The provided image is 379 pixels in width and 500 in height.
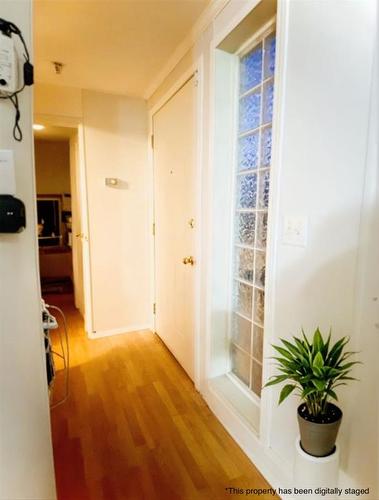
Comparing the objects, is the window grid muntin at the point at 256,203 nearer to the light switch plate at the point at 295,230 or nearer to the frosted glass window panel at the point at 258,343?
the frosted glass window panel at the point at 258,343

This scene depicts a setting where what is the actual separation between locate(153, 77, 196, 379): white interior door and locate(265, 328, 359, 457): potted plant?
121 centimetres

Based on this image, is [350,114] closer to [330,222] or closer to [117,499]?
[330,222]

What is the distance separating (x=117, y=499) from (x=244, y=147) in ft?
6.36

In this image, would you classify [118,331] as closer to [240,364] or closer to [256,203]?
[240,364]

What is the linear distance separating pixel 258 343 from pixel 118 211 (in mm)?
1949

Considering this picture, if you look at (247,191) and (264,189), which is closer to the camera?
(264,189)

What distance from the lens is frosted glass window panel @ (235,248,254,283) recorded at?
177 cm

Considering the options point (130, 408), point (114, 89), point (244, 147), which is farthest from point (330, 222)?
point (114, 89)

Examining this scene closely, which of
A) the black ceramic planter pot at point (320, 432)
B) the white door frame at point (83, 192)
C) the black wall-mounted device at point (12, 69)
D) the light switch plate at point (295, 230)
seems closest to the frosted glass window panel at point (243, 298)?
the light switch plate at point (295, 230)

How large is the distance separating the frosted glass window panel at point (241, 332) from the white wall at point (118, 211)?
1.43 metres

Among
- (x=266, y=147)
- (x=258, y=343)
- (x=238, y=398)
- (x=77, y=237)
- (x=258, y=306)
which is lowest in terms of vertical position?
(x=238, y=398)

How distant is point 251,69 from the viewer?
1.69 m

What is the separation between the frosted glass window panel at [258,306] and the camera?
170 cm

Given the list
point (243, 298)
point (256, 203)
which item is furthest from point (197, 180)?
point (243, 298)
